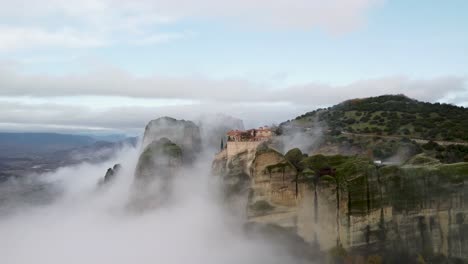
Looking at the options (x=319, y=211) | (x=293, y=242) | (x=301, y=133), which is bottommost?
(x=293, y=242)

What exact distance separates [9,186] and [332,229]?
171482mm

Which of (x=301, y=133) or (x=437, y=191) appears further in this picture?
(x=301, y=133)

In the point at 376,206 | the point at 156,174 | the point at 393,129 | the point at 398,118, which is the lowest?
the point at 376,206

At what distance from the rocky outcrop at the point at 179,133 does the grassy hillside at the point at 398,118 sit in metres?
18.4

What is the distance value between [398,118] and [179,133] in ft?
124

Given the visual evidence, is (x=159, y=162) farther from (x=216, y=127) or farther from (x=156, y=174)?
(x=216, y=127)

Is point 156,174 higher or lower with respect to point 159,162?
lower

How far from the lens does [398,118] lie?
7338cm

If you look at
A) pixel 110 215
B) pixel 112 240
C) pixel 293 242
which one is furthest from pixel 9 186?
pixel 293 242

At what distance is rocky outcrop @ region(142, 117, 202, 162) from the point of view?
88875mm

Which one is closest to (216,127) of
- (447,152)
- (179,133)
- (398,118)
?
(179,133)

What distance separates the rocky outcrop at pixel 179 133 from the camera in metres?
88.9

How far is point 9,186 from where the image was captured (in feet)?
602

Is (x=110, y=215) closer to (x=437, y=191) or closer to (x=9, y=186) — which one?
(x=437, y=191)
